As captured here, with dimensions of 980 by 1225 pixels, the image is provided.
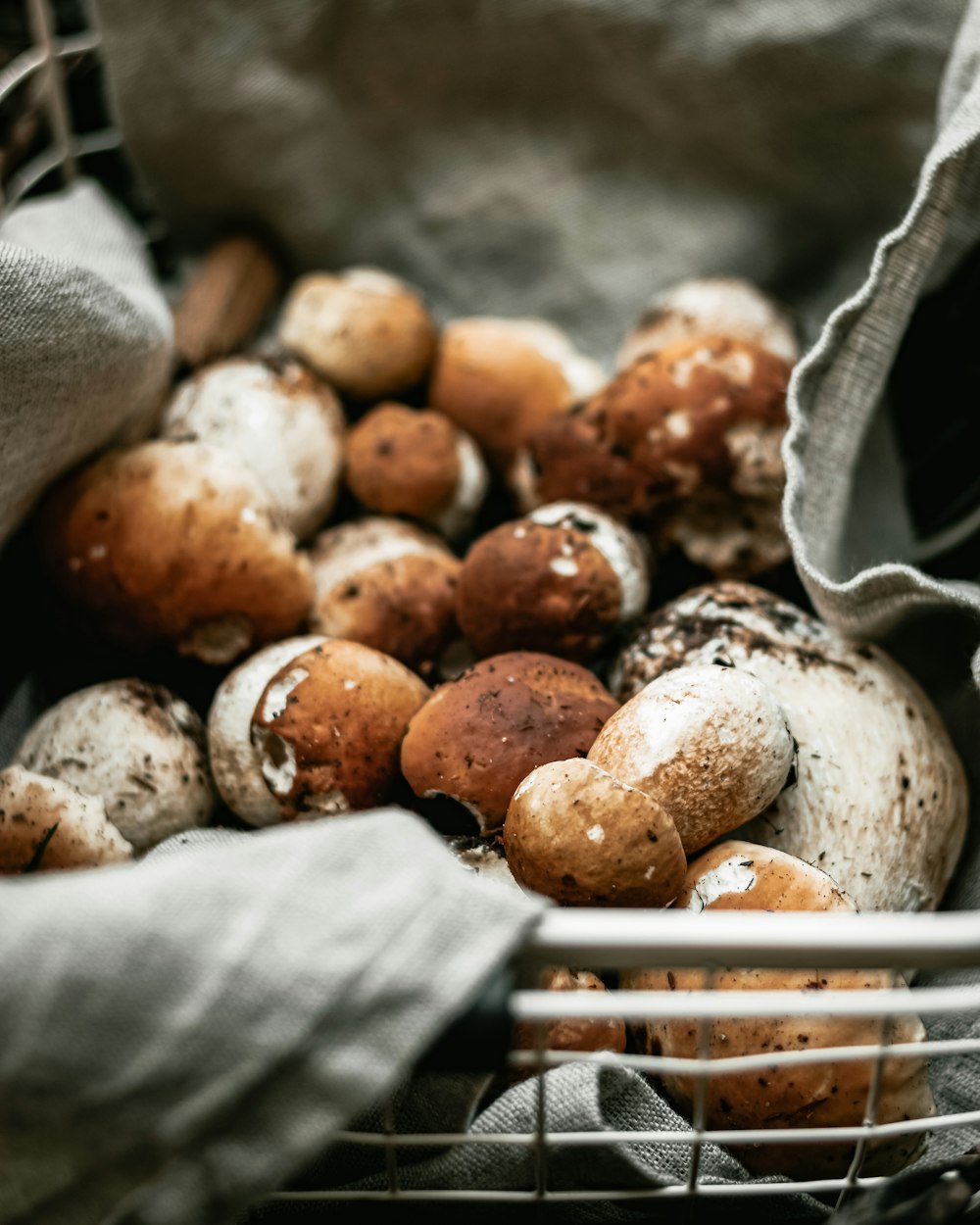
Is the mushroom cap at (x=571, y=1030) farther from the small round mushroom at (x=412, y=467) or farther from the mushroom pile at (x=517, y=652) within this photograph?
the small round mushroom at (x=412, y=467)

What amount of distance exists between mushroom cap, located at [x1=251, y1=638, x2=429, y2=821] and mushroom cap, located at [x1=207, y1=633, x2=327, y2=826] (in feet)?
0.04

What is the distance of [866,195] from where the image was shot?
3.02 ft

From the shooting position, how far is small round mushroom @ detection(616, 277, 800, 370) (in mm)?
885

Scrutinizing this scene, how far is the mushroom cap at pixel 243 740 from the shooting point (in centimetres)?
65

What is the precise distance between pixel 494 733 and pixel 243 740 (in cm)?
17

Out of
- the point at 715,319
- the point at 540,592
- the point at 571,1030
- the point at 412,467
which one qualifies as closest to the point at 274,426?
the point at 412,467

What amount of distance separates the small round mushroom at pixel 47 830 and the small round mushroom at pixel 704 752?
283mm

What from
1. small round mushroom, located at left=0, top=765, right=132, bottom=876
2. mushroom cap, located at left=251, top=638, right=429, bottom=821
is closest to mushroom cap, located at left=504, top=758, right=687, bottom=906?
mushroom cap, located at left=251, top=638, right=429, bottom=821

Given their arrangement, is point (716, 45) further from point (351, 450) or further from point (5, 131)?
point (5, 131)

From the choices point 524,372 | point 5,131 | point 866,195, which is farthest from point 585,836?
point 5,131

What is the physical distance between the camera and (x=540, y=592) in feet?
2.24

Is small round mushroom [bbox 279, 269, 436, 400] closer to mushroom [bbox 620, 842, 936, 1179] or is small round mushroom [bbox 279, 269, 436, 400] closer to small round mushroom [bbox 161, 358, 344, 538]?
small round mushroom [bbox 161, 358, 344, 538]

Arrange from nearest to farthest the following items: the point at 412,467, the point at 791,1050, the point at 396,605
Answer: the point at 791,1050
the point at 396,605
the point at 412,467

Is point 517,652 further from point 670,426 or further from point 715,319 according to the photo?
point 715,319
